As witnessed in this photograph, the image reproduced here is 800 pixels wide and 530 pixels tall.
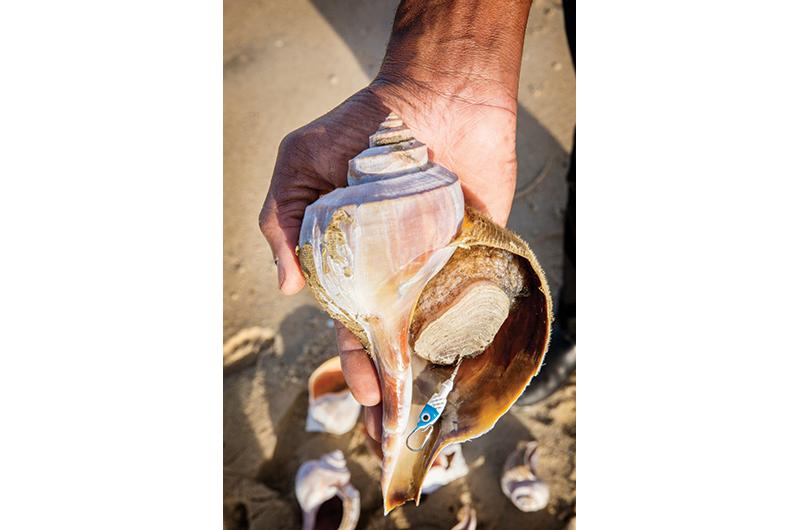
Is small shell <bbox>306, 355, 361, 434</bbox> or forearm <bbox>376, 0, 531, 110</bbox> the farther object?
small shell <bbox>306, 355, 361, 434</bbox>

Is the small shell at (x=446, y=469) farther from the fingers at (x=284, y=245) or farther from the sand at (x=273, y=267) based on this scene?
the fingers at (x=284, y=245)

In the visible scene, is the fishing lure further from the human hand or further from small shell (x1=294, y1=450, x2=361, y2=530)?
small shell (x1=294, y1=450, x2=361, y2=530)

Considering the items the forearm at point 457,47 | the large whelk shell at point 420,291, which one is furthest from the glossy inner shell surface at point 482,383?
the forearm at point 457,47

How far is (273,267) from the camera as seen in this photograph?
3.11 feet

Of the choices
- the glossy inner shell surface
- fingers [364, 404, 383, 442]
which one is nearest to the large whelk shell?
the glossy inner shell surface

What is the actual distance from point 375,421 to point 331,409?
150mm

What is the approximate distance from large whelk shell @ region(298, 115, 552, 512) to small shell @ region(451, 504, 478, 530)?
200 millimetres

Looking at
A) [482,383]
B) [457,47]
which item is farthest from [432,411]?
[457,47]

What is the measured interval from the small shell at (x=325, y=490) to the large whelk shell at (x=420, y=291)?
173 millimetres

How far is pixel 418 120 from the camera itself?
846 millimetres

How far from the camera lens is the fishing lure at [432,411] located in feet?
2.63

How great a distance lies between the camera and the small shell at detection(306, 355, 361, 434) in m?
1.01
